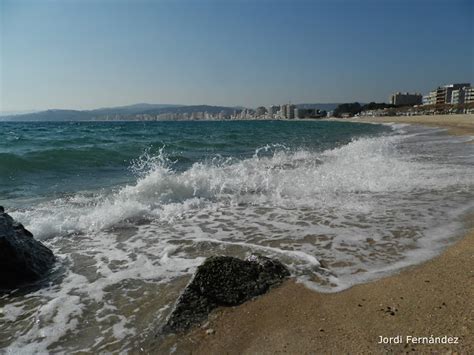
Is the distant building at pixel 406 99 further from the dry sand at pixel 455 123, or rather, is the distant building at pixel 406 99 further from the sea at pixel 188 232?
the sea at pixel 188 232

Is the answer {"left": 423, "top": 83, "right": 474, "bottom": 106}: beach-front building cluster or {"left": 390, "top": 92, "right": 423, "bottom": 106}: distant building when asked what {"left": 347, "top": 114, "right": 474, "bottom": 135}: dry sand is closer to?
{"left": 423, "top": 83, "right": 474, "bottom": 106}: beach-front building cluster

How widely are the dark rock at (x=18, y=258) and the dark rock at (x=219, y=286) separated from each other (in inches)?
84.5

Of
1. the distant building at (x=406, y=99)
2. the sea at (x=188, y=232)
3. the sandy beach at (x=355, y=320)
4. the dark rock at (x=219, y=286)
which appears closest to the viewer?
the sandy beach at (x=355, y=320)

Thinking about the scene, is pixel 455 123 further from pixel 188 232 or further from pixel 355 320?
pixel 355 320

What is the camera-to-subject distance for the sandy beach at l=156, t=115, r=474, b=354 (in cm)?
255

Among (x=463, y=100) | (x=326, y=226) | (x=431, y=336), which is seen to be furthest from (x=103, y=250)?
(x=463, y=100)

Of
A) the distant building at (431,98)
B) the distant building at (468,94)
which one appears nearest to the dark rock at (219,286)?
the distant building at (468,94)

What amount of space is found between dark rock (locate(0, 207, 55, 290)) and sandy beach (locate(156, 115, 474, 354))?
90.0 inches

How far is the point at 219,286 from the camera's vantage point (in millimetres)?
3285

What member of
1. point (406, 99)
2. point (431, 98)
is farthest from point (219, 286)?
point (406, 99)

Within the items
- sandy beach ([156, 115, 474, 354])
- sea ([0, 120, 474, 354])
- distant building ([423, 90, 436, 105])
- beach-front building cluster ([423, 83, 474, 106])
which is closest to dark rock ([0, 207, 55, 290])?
sea ([0, 120, 474, 354])

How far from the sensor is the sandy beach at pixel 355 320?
8.36 ft

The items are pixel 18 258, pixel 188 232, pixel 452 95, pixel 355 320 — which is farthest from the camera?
pixel 452 95

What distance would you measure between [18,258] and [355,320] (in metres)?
3.75
